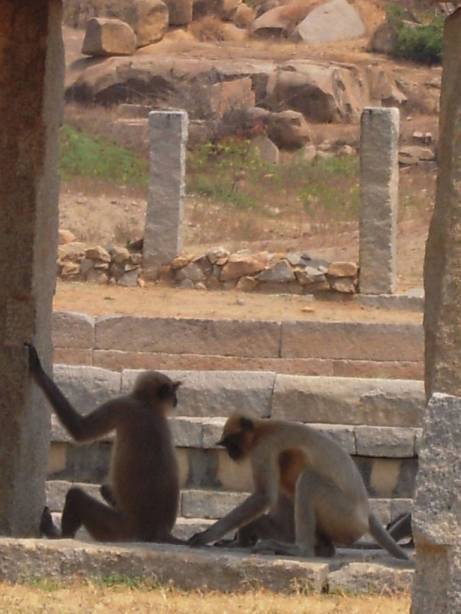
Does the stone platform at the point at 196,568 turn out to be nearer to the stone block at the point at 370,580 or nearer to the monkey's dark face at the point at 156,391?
the stone block at the point at 370,580

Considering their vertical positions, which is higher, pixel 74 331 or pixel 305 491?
pixel 74 331

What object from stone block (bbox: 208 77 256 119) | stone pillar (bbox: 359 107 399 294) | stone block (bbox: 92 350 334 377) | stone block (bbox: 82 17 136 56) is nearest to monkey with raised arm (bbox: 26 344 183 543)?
stone block (bbox: 92 350 334 377)

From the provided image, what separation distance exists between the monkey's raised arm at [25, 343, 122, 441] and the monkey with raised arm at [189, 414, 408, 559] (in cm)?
69

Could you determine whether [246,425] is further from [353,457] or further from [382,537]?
[353,457]

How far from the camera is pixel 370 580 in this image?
7.82 metres

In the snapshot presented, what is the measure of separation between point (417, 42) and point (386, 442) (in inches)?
1192

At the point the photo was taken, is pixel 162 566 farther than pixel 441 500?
Yes

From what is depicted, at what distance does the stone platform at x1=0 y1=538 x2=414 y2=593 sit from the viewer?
7.78 metres

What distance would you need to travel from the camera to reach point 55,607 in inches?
285

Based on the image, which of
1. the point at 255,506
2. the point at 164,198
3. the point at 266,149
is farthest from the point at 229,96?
the point at 255,506

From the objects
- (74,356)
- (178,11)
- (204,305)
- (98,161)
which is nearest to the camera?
(74,356)

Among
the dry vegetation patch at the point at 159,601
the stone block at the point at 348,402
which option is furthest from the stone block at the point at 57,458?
the dry vegetation patch at the point at 159,601

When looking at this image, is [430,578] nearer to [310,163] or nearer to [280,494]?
[280,494]

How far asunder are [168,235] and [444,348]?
52.6 ft
